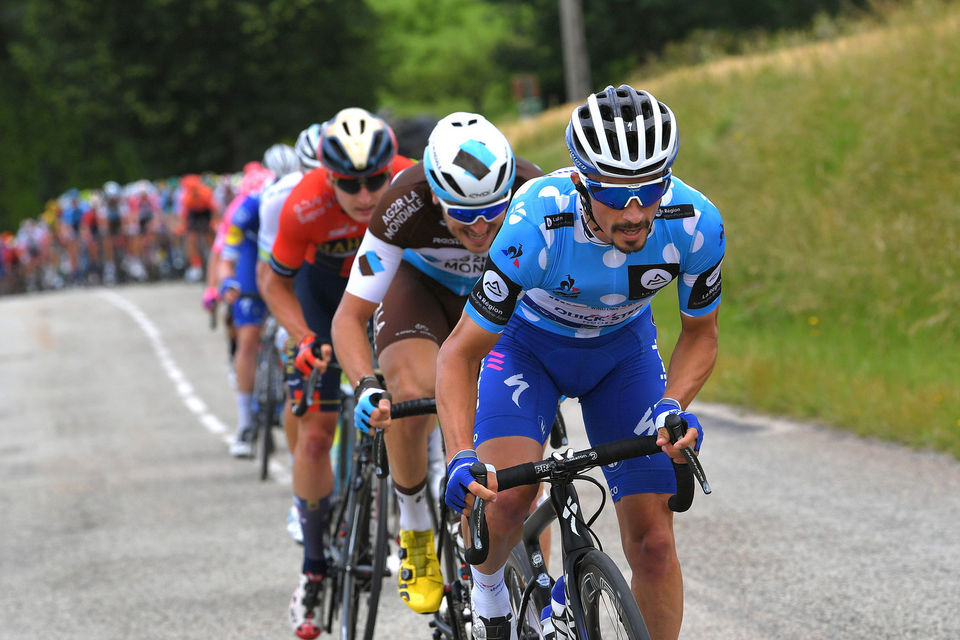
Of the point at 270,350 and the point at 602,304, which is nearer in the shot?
the point at 602,304

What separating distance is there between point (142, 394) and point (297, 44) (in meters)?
31.2

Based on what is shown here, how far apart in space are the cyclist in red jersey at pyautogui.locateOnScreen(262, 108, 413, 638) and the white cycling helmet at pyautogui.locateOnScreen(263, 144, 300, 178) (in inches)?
130

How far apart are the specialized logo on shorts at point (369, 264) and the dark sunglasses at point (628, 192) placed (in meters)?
1.48

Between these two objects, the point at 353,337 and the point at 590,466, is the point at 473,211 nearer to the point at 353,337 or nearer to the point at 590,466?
the point at 353,337

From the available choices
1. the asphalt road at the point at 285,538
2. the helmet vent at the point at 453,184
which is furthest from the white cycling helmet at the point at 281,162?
the helmet vent at the point at 453,184

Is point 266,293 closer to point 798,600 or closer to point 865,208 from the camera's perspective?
point 798,600

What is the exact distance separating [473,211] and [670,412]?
48.4 inches

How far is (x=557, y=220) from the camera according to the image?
3.87 metres

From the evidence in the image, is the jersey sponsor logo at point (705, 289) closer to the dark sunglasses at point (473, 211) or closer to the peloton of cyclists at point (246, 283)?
the dark sunglasses at point (473, 211)

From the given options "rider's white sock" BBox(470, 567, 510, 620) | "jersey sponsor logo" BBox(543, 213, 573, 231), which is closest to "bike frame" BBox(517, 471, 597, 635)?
"rider's white sock" BBox(470, 567, 510, 620)

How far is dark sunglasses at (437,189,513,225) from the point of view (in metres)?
4.47

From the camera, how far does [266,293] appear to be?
6.09 m

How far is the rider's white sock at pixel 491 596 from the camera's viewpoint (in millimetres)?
4152

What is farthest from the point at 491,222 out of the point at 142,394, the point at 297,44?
the point at 297,44
